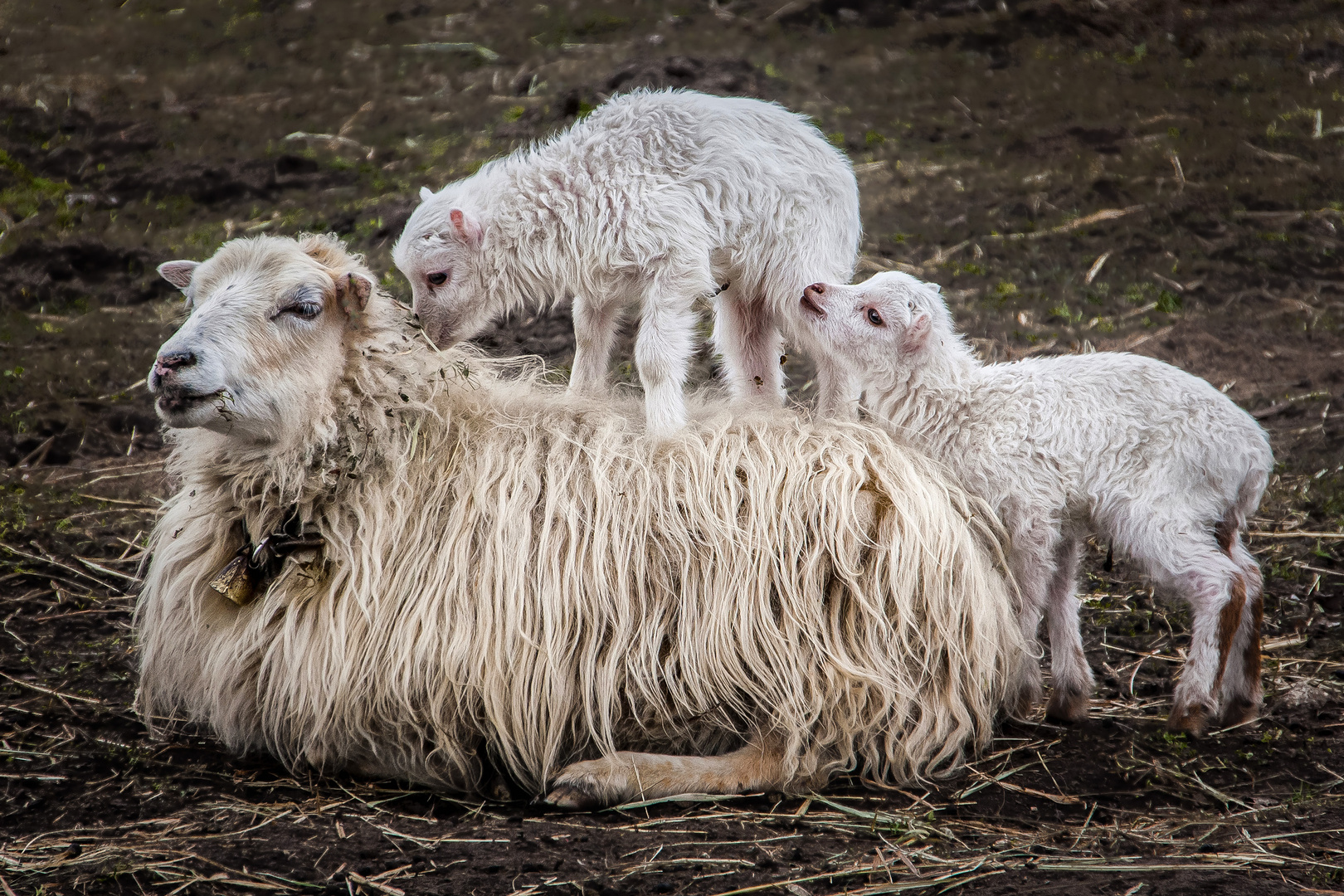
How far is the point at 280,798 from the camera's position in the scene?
331 centimetres

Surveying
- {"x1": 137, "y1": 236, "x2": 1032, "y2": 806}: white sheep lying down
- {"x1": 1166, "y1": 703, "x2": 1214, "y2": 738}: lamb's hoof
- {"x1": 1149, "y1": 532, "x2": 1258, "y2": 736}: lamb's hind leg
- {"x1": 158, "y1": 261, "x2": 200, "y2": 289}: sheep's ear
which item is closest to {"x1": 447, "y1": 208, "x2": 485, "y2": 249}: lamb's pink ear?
{"x1": 137, "y1": 236, "x2": 1032, "y2": 806}: white sheep lying down

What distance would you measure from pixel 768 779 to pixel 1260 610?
4.82 ft

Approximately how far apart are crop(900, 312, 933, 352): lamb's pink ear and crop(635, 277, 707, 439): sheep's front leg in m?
0.60

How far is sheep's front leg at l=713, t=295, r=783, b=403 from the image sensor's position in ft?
13.9

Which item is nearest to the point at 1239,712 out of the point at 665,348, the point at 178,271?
the point at 665,348

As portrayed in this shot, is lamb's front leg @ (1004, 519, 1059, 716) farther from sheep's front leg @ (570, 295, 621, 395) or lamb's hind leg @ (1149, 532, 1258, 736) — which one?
sheep's front leg @ (570, 295, 621, 395)

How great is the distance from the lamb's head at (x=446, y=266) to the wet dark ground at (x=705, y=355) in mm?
1373

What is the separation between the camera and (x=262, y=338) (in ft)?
11.1

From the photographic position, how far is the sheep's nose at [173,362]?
10.5ft

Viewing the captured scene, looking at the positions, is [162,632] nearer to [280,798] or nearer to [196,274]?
[280,798]

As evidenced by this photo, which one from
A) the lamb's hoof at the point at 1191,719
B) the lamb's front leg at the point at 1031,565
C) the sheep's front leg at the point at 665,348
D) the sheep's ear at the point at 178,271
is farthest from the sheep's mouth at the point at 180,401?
the lamb's hoof at the point at 1191,719

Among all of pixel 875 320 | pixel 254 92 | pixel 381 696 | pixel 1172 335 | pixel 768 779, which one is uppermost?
pixel 254 92

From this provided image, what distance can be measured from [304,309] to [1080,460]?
2127 mm

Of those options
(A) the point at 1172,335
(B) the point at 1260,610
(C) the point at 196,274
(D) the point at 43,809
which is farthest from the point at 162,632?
(A) the point at 1172,335
